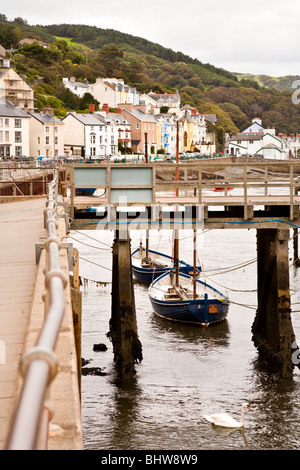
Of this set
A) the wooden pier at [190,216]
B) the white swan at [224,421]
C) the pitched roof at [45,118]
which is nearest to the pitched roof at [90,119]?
the pitched roof at [45,118]

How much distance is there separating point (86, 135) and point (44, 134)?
10.6m

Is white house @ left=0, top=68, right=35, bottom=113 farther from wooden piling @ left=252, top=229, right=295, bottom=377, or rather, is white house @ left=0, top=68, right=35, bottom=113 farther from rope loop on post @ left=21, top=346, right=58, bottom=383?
rope loop on post @ left=21, top=346, right=58, bottom=383

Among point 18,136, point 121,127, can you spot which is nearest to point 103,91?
point 121,127

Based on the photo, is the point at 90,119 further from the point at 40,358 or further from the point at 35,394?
the point at 35,394

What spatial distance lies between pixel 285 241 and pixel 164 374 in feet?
16.1

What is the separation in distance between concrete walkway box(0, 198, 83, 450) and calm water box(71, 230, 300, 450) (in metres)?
4.78

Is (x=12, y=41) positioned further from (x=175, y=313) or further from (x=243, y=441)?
(x=243, y=441)

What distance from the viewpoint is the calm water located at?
45.3 ft

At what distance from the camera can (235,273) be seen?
3512cm

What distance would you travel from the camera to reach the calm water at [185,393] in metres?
13.8

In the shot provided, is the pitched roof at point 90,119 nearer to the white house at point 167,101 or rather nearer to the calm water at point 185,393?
the white house at point 167,101

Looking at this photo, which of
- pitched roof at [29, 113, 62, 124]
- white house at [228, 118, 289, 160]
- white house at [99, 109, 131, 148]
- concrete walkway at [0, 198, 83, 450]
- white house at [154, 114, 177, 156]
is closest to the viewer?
concrete walkway at [0, 198, 83, 450]

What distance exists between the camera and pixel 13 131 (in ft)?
260

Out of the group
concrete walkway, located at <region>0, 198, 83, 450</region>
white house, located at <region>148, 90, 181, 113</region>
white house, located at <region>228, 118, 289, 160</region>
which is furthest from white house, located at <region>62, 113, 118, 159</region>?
concrete walkway, located at <region>0, 198, 83, 450</region>
